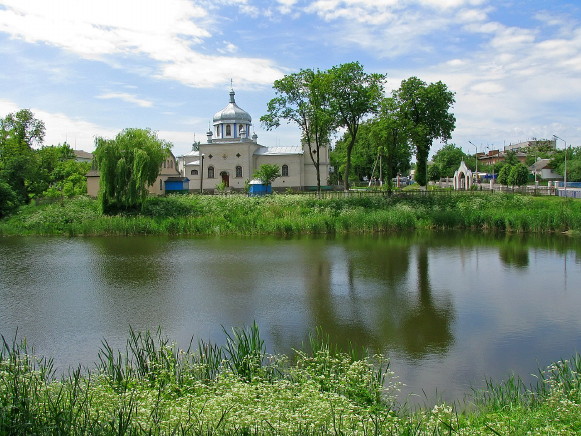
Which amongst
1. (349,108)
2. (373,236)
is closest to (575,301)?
(373,236)

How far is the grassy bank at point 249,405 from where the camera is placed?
527 centimetres

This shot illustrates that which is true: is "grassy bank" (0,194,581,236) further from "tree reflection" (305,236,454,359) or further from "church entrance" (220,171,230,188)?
"church entrance" (220,171,230,188)

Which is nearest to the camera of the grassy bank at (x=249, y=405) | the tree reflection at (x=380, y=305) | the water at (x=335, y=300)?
the grassy bank at (x=249, y=405)

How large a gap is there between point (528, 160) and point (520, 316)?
83227 millimetres

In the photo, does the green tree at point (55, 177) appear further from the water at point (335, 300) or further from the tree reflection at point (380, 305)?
the tree reflection at point (380, 305)

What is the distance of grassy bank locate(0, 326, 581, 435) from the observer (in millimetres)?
5273

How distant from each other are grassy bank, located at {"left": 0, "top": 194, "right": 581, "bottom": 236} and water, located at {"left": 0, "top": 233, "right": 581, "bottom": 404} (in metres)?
5.27

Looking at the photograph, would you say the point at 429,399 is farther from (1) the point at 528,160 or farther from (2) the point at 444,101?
(1) the point at 528,160

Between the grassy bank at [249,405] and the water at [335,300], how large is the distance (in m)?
1.10

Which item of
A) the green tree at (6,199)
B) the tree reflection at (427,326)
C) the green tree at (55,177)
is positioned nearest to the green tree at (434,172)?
the green tree at (55,177)

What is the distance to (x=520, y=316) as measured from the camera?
41.2 ft

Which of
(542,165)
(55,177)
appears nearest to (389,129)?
(55,177)

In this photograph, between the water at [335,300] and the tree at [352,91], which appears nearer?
the water at [335,300]

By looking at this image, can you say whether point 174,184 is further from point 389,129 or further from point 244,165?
point 389,129
